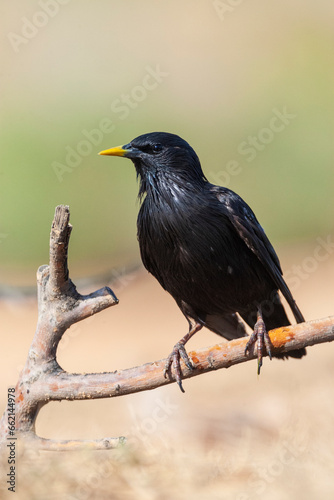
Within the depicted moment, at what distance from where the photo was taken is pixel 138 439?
16.5 feet

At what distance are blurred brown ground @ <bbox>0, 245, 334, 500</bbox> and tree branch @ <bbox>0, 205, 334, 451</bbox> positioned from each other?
0.44m

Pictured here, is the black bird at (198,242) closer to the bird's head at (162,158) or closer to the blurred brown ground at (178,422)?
the bird's head at (162,158)

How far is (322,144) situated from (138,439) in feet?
22.1

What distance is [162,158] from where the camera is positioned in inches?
155

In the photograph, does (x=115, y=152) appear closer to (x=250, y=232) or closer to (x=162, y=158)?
(x=162, y=158)

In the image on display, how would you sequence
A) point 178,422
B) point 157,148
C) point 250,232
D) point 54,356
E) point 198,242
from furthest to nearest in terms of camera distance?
point 178,422
point 157,148
point 250,232
point 198,242
point 54,356

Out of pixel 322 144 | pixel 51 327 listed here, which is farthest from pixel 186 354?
pixel 322 144

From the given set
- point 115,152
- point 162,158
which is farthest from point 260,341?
point 115,152

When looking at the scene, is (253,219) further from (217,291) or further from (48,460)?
(48,460)

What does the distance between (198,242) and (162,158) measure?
25.7 inches

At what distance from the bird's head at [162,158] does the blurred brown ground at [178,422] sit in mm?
1827

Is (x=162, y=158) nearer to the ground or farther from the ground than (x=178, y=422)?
farther from the ground

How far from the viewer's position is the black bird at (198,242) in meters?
3.65

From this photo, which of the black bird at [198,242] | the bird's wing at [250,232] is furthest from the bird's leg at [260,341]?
the bird's wing at [250,232]
